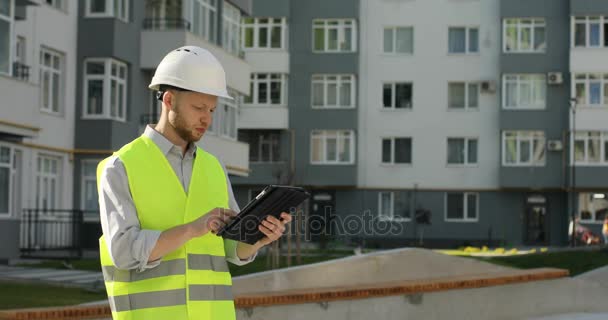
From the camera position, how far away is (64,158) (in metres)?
33.1

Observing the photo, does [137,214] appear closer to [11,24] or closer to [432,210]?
[11,24]

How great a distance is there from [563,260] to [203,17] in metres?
17.3

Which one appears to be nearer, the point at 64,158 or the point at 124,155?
the point at 124,155

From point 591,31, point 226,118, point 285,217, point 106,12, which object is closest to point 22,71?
point 106,12

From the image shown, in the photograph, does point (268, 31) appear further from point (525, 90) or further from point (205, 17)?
point (205, 17)

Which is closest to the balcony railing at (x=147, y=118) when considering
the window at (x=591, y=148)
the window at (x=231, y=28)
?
the window at (x=231, y=28)

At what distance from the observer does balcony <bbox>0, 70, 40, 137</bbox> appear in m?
25.6

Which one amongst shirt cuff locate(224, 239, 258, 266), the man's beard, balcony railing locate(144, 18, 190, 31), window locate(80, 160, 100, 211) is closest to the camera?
the man's beard

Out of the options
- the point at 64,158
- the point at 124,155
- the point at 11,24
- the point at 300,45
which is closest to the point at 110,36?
the point at 64,158

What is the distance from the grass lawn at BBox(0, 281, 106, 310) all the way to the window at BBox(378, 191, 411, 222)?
3924cm

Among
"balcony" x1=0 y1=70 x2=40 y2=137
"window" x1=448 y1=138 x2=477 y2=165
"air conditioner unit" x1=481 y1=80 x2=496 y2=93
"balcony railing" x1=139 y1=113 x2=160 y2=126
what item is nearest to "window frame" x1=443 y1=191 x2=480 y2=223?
"window" x1=448 y1=138 x2=477 y2=165

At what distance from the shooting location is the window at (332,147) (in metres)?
57.5

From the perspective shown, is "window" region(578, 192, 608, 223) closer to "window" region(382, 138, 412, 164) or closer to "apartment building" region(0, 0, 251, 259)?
"window" region(382, 138, 412, 164)

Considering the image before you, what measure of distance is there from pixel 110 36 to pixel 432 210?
1050 inches
